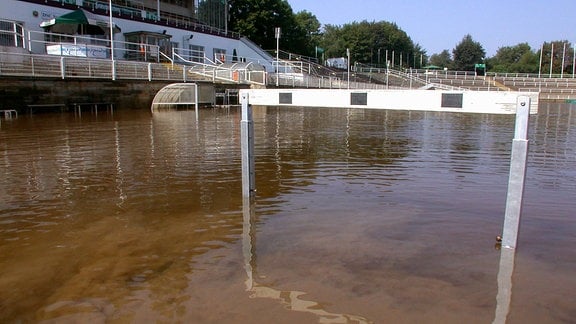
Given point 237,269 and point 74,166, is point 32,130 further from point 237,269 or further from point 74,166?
point 237,269

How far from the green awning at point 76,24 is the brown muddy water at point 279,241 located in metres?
26.8

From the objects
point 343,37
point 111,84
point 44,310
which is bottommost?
point 44,310

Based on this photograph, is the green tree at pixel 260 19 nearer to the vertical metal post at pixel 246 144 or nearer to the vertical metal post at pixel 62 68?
the vertical metal post at pixel 62 68

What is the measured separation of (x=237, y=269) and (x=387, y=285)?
3.77 feet

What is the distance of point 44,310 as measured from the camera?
3.04 meters

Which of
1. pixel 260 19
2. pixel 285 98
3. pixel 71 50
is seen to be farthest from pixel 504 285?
pixel 260 19

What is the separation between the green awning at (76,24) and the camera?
32.0 m

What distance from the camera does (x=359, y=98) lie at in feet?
19.3

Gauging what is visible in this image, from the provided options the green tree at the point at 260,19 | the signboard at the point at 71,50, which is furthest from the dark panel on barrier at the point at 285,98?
the green tree at the point at 260,19

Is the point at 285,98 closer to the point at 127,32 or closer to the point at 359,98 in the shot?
the point at 359,98

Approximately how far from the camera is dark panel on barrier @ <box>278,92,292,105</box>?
21.2ft

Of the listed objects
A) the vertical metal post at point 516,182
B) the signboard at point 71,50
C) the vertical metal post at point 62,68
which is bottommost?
the vertical metal post at point 516,182

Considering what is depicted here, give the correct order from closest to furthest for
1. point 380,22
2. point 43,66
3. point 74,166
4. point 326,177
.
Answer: point 326,177
point 74,166
point 43,66
point 380,22

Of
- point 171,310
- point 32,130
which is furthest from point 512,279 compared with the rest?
point 32,130
